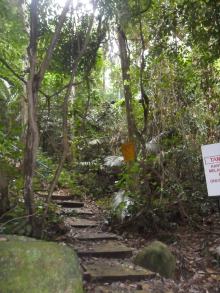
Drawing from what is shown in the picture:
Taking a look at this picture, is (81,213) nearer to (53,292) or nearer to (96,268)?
(96,268)

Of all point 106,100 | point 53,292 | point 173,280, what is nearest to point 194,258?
point 173,280

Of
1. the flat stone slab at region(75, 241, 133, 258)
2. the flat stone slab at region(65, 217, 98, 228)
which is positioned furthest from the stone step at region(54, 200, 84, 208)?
the flat stone slab at region(75, 241, 133, 258)

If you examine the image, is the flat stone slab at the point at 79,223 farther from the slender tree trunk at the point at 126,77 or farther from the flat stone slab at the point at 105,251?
the slender tree trunk at the point at 126,77

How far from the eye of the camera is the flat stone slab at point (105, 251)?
4.91m

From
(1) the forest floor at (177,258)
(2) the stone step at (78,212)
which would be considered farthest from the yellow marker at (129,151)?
(2) the stone step at (78,212)

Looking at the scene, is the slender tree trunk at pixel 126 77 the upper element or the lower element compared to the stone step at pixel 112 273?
upper

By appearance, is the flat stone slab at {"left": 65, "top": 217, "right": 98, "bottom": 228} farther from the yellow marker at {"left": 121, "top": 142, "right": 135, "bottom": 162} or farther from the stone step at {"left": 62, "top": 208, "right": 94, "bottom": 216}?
the yellow marker at {"left": 121, "top": 142, "right": 135, "bottom": 162}

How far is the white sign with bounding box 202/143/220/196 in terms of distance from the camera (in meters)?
4.11

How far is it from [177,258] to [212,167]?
1.42 m

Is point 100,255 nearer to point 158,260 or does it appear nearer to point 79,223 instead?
point 158,260

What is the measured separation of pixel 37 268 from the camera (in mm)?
3256

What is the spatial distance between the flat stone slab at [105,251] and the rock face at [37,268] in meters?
1.40

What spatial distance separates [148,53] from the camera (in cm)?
625

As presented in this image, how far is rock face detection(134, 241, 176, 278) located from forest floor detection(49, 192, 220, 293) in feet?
0.33
